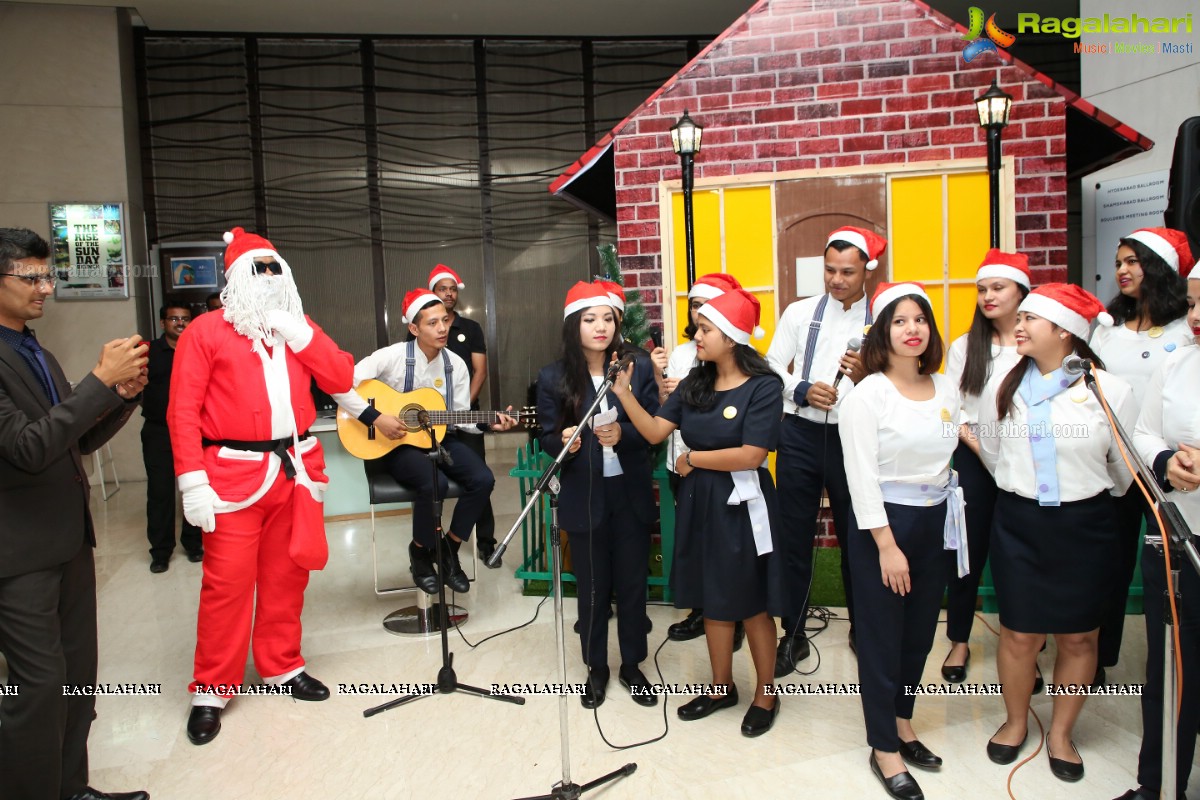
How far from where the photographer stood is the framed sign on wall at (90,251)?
341 inches

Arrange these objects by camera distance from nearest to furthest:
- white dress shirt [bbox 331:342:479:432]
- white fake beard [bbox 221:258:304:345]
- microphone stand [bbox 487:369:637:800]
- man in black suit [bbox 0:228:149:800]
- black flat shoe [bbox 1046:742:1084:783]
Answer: man in black suit [bbox 0:228:149:800]
microphone stand [bbox 487:369:637:800]
black flat shoe [bbox 1046:742:1084:783]
white fake beard [bbox 221:258:304:345]
white dress shirt [bbox 331:342:479:432]

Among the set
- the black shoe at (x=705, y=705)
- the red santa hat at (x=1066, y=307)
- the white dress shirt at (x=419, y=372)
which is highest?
the red santa hat at (x=1066, y=307)

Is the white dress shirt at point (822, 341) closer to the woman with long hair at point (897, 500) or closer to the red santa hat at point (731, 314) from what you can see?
the red santa hat at point (731, 314)

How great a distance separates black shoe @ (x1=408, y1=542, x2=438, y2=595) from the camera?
4.55 metres

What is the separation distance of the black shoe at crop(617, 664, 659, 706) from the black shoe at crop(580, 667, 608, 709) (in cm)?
9

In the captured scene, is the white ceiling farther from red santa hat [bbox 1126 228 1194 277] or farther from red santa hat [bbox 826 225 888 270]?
red santa hat [bbox 1126 228 1194 277]

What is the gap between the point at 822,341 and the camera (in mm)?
3924

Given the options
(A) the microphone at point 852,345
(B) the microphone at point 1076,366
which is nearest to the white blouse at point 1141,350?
(A) the microphone at point 852,345

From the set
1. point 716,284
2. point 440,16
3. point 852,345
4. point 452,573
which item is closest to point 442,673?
point 452,573

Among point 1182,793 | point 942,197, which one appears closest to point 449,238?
point 942,197

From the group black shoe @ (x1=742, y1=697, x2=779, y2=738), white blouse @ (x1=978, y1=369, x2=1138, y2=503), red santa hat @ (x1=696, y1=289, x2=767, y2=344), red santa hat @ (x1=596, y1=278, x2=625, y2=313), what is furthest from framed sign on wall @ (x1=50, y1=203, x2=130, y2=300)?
white blouse @ (x1=978, y1=369, x2=1138, y2=503)

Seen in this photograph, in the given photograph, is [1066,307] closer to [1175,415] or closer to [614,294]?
[1175,415]

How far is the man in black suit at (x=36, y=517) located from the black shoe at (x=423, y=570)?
1.92 metres

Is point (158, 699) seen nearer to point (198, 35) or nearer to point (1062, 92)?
point (1062, 92)
